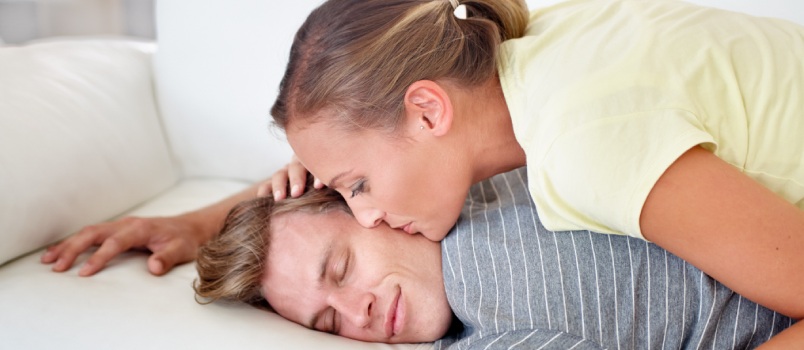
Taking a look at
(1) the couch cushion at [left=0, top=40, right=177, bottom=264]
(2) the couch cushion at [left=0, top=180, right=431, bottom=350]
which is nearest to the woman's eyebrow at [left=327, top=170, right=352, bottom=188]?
(2) the couch cushion at [left=0, top=180, right=431, bottom=350]

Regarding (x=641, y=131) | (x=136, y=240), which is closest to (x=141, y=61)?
(x=136, y=240)

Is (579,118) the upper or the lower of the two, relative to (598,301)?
upper

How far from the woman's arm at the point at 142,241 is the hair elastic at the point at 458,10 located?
2.12ft

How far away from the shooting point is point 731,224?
2.81 ft

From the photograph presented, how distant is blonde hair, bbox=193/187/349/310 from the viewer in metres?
1.18

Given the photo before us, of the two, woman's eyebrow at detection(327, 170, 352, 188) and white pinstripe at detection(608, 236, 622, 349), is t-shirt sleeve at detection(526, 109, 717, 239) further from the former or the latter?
woman's eyebrow at detection(327, 170, 352, 188)

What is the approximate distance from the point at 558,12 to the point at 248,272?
64cm

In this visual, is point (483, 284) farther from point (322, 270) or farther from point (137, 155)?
point (137, 155)

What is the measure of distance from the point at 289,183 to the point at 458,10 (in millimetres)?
436

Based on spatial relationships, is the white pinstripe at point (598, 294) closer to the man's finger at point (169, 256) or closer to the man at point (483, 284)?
the man at point (483, 284)

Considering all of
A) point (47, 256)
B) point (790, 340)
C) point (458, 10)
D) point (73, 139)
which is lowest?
point (47, 256)

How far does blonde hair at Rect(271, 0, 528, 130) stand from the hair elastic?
11 millimetres

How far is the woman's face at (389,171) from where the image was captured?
3.52 feet

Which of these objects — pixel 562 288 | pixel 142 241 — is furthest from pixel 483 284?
pixel 142 241
